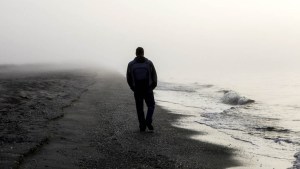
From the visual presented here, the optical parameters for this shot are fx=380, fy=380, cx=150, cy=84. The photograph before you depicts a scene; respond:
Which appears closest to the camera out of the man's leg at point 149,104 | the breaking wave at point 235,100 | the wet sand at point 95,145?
the wet sand at point 95,145

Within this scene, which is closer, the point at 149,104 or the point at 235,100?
the point at 149,104

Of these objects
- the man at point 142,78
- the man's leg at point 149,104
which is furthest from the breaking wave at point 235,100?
the man at point 142,78

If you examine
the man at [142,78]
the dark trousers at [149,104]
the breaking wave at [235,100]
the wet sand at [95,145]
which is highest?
the man at [142,78]

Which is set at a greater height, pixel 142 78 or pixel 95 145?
pixel 142 78

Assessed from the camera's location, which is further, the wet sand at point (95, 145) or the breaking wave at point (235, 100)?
the breaking wave at point (235, 100)

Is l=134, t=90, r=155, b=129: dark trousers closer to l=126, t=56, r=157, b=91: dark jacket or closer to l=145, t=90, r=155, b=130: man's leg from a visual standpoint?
l=145, t=90, r=155, b=130: man's leg

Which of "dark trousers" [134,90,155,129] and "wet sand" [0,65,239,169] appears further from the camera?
"dark trousers" [134,90,155,129]

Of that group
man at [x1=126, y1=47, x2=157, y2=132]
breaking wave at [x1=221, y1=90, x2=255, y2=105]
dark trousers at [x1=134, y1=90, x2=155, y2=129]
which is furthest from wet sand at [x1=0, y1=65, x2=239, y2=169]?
breaking wave at [x1=221, y1=90, x2=255, y2=105]

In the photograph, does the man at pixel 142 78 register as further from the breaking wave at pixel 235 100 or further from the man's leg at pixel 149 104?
the breaking wave at pixel 235 100

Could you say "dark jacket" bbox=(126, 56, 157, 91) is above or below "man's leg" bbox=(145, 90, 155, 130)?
above

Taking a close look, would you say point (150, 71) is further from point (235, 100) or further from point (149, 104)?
point (235, 100)

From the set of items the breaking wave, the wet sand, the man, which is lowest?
the breaking wave

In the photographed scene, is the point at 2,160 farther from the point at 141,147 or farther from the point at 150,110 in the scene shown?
the point at 150,110

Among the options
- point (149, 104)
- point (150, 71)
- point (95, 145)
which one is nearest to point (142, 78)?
point (150, 71)
